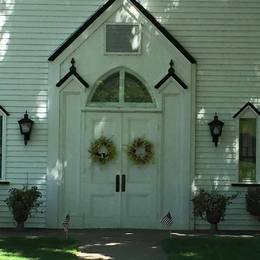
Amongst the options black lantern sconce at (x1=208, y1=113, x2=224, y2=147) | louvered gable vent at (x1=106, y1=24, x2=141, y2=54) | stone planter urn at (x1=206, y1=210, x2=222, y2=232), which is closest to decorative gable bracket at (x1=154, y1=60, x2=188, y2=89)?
louvered gable vent at (x1=106, y1=24, x2=141, y2=54)

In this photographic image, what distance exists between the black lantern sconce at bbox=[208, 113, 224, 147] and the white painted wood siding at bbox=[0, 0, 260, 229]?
6.0 inches

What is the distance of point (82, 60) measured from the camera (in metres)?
14.5

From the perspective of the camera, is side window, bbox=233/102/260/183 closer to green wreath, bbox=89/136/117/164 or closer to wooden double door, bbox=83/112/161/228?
wooden double door, bbox=83/112/161/228

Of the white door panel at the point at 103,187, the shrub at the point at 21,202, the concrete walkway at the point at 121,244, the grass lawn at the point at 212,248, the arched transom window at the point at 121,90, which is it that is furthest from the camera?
the arched transom window at the point at 121,90

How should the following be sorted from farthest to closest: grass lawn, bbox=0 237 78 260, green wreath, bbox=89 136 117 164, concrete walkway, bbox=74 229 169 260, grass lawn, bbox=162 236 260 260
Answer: green wreath, bbox=89 136 117 164
concrete walkway, bbox=74 229 169 260
grass lawn, bbox=162 236 260 260
grass lawn, bbox=0 237 78 260

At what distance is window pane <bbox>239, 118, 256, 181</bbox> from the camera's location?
14.6m

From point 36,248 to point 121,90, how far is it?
4242 mm

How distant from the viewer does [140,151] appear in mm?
14305

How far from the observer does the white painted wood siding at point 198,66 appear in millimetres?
14492

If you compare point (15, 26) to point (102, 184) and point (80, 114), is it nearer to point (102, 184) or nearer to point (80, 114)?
point (80, 114)

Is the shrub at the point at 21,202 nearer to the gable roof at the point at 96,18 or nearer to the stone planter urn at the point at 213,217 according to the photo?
the gable roof at the point at 96,18

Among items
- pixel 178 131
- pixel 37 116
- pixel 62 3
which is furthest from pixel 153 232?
pixel 62 3

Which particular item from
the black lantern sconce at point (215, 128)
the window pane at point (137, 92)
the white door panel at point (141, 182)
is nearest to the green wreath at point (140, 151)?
the white door panel at point (141, 182)

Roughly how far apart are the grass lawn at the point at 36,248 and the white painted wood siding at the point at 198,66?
2.01 metres
